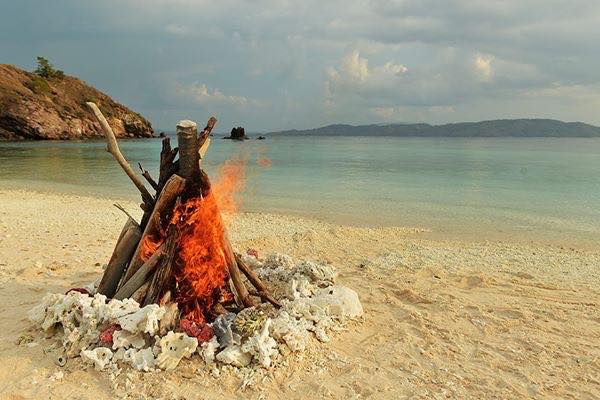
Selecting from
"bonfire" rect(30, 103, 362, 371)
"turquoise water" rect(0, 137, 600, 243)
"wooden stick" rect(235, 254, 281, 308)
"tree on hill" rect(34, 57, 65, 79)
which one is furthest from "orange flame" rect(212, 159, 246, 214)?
"tree on hill" rect(34, 57, 65, 79)

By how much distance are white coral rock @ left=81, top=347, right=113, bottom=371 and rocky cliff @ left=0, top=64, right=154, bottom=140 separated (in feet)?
284

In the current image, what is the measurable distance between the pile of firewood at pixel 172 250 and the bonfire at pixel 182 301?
0.6 inches

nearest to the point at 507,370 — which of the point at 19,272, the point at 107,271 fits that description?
the point at 107,271

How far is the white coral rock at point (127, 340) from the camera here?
6.12 metres

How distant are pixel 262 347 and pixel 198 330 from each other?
38.4 inches

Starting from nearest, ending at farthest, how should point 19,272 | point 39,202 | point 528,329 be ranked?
point 528,329
point 19,272
point 39,202

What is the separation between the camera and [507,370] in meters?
6.39

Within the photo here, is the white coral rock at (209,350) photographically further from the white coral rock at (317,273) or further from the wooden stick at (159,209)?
the white coral rock at (317,273)

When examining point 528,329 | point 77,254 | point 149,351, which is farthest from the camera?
point 77,254

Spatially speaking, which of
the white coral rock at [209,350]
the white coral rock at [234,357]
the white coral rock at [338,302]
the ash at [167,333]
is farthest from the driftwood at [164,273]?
the white coral rock at [338,302]

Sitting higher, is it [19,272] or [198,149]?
[198,149]

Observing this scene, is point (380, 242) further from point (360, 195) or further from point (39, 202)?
point (39, 202)

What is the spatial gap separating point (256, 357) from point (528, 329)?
14.6 feet

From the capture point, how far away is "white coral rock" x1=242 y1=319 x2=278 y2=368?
19.9 ft
